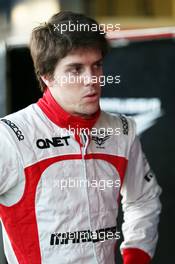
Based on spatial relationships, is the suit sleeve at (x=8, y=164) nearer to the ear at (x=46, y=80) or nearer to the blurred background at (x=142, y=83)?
the ear at (x=46, y=80)

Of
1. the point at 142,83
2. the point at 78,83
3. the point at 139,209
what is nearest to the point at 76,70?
the point at 78,83

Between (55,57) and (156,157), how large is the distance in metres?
0.51

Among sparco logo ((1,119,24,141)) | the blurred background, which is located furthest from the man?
the blurred background

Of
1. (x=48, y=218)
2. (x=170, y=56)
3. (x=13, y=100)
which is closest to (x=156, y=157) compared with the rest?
(x=170, y=56)

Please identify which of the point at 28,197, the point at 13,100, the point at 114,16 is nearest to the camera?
the point at 28,197

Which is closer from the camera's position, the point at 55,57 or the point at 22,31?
the point at 55,57

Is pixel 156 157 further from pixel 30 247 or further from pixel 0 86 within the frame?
pixel 30 247

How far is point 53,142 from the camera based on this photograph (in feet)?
2.50

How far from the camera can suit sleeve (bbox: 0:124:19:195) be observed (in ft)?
2.36

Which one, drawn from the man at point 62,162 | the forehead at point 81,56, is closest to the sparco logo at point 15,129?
the man at point 62,162

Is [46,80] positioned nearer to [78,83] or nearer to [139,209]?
[78,83]

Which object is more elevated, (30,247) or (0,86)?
(0,86)

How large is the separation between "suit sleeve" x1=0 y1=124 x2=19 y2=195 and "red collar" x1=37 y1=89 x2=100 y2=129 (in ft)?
0.23

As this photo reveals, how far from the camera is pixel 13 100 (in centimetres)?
111
